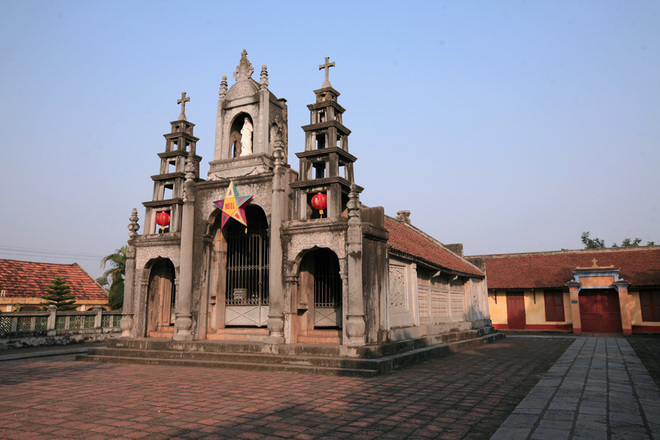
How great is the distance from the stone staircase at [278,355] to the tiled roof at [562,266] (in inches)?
607

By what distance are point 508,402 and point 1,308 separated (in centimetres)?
2939

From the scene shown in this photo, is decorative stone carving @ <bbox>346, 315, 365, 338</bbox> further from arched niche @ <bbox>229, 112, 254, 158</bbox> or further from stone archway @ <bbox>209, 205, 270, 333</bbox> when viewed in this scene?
arched niche @ <bbox>229, 112, 254, 158</bbox>

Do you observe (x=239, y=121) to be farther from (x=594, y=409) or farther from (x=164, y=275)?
(x=594, y=409)

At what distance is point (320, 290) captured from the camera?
47.0 ft

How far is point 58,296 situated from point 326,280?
22111 mm

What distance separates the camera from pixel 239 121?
16.5 metres

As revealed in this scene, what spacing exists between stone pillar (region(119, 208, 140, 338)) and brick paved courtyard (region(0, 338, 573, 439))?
3619 millimetres

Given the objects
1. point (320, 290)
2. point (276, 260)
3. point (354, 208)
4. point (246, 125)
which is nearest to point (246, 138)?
point (246, 125)

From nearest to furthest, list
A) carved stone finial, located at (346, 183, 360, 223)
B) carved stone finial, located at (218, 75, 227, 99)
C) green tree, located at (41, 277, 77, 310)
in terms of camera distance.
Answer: carved stone finial, located at (346, 183, 360, 223) → carved stone finial, located at (218, 75, 227, 99) → green tree, located at (41, 277, 77, 310)

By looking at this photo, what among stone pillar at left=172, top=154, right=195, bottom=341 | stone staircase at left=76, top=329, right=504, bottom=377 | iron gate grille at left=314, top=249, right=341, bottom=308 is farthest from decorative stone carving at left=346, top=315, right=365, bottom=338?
stone pillar at left=172, top=154, right=195, bottom=341

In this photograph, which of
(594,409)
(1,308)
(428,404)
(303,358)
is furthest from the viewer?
(1,308)

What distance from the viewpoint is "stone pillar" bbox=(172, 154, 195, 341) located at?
46.3 ft

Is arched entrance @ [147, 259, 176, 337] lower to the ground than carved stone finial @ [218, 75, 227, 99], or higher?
lower

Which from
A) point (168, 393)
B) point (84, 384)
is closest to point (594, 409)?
point (168, 393)
